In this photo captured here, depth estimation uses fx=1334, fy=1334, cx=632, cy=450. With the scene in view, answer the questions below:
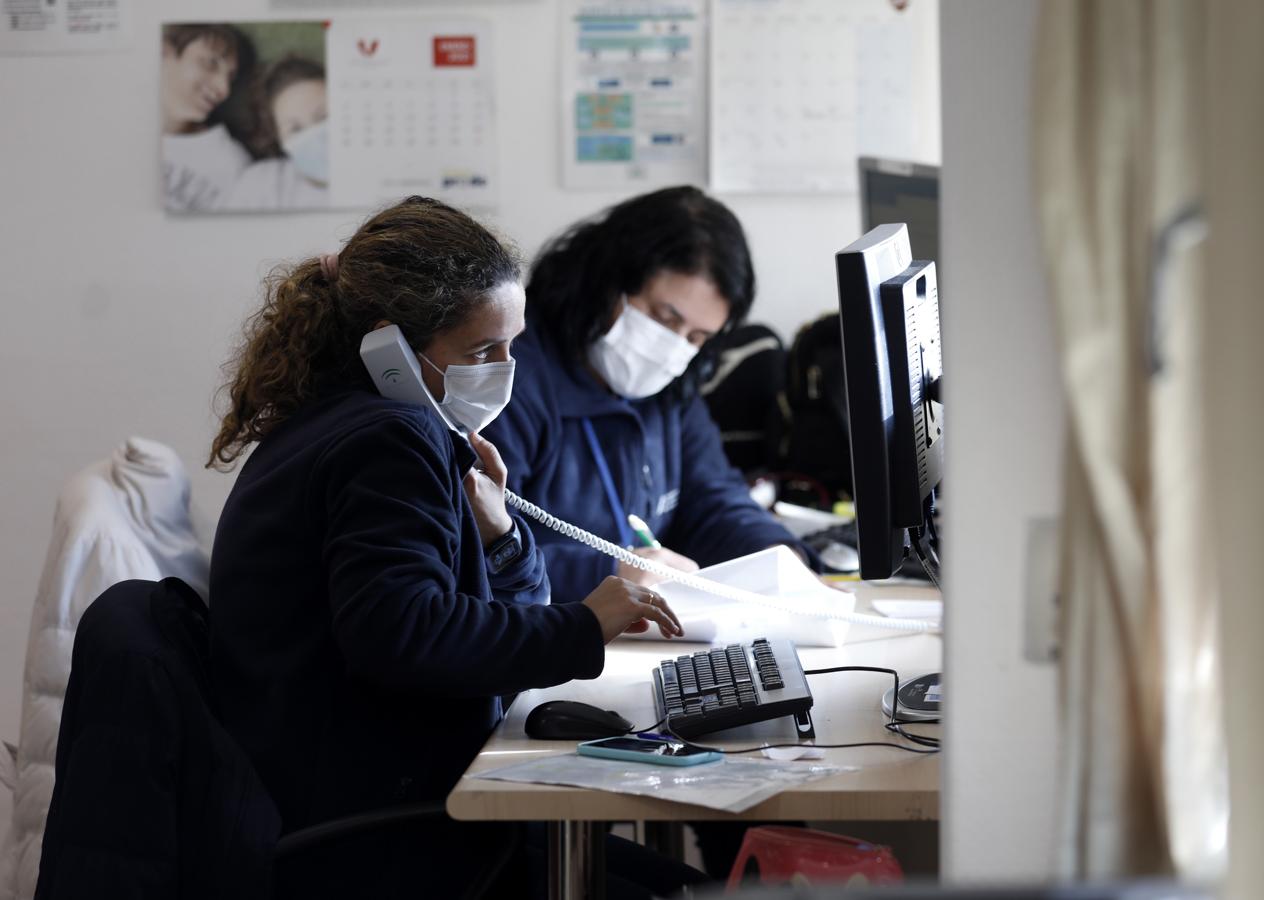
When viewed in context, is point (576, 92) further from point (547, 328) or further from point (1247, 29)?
point (1247, 29)

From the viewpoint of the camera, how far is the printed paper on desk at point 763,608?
5.60ft

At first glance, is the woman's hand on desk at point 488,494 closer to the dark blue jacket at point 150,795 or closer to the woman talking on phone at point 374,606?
the woman talking on phone at point 374,606

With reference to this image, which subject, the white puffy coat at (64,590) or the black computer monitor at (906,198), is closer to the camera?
the white puffy coat at (64,590)

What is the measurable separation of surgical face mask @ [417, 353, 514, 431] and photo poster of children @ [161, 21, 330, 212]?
1.58 meters

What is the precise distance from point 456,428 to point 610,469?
68 cm

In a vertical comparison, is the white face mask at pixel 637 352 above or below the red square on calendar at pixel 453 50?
below

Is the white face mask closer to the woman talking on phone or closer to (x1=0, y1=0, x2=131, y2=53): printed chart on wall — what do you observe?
the woman talking on phone

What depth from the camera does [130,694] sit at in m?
1.23

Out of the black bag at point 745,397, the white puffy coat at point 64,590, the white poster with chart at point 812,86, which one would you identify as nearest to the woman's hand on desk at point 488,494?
the white puffy coat at point 64,590

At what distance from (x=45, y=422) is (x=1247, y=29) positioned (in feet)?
9.51

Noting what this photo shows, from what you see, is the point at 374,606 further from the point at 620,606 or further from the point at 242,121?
the point at 242,121

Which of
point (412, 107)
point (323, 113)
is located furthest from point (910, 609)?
point (323, 113)

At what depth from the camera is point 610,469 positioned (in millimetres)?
2252

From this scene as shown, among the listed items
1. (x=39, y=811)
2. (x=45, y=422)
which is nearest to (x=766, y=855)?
(x=39, y=811)
